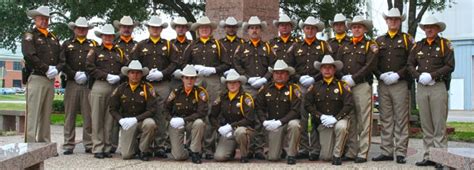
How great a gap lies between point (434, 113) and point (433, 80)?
41 centimetres

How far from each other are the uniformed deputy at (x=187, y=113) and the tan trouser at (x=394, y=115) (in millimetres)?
2291

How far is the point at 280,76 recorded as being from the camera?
29.2ft

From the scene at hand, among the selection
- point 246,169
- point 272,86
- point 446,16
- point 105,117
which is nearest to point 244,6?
point 272,86

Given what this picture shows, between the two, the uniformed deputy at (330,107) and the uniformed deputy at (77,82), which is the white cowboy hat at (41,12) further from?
the uniformed deputy at (330,107)

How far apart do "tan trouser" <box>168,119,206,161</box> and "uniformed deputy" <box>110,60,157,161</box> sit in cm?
30

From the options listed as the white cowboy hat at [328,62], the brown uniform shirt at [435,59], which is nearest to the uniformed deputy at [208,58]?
the white cowboy hat at [328,62]

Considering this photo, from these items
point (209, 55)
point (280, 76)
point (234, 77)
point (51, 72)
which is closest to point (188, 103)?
point (234, 77)

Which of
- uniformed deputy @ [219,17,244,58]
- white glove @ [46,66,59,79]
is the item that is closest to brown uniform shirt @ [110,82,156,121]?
white glove @ [46,66,59,79]

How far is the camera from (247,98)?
349 inches

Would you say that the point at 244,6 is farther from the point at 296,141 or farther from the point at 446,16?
the point at 446,16

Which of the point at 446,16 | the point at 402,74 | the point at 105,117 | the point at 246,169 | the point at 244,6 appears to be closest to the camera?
the point at 246,169

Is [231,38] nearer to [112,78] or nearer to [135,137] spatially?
[112,78]

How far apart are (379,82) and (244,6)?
275cm

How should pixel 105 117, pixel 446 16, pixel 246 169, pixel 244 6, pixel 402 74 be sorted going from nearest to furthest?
pixel 246 169 < pixel 402 74 < pixel 105 117 < pixel 244 6 < pixel 446 16
